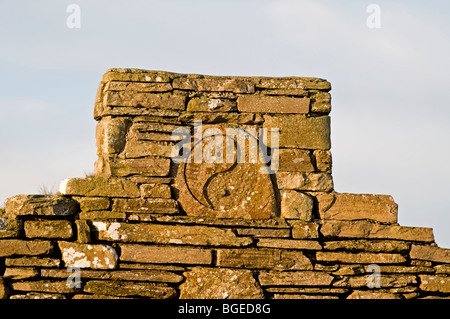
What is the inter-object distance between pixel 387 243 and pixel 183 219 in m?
2.09

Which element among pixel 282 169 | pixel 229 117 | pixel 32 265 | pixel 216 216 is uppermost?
pixel 229 117

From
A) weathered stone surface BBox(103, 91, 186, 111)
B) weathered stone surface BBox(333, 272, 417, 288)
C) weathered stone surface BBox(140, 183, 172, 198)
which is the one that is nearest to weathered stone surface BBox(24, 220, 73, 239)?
weathered stone surface BBox(140, 183, 172, 198)

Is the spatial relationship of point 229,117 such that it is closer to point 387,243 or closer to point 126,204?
point 126,204

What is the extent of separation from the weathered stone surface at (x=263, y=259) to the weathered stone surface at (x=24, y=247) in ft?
5.44

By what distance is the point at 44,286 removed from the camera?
260 inches

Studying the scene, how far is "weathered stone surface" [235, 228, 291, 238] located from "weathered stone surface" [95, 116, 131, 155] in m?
1.47

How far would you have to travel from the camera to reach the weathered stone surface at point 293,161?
7.23 metres

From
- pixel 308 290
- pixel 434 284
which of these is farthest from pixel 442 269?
pixel 308 290

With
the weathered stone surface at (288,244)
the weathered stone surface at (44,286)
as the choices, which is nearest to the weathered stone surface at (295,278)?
the weathered stone surface at (288,244)

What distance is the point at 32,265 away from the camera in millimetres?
6637

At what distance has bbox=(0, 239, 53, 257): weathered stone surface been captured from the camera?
666 cm

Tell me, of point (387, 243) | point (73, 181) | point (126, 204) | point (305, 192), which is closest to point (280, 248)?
point (305, 192)

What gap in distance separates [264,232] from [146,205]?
120cm

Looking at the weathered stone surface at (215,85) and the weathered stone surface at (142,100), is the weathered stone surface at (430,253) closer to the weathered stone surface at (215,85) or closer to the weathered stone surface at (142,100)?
the weathered stone surface at (215,85)
